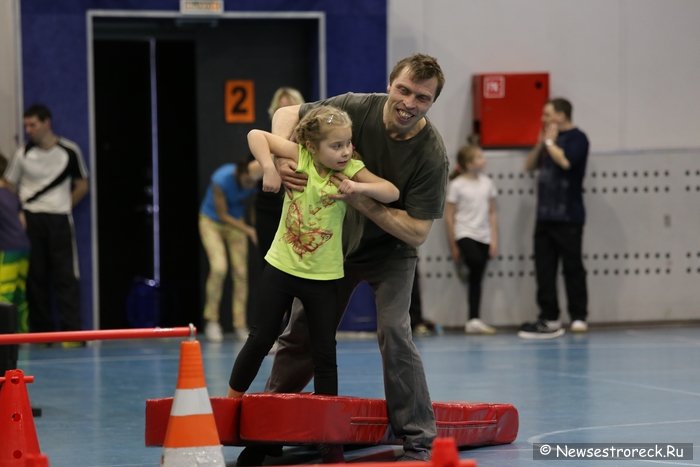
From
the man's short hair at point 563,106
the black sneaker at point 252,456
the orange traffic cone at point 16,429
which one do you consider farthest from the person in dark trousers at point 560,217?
the orange traffic cone at point 16,429

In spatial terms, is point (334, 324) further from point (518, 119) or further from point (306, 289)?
point (518, 119)

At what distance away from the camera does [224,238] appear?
12.2m

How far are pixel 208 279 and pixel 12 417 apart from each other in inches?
260

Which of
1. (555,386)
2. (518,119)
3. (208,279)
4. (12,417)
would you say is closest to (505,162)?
(518,119)

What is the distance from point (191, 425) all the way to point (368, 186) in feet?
4.53

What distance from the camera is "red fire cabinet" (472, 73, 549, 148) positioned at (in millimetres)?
12820

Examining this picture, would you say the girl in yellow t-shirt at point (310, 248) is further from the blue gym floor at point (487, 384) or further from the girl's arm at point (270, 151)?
the blue gym floor at point (487, 384)

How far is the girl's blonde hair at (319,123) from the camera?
5.68 metres

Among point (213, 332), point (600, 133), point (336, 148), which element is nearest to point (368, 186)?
point (336, 148)

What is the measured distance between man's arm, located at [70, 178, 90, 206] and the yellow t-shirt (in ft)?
21.0

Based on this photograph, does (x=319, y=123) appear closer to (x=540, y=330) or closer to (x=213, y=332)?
(x=213, y=332)

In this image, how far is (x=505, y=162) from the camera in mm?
13016

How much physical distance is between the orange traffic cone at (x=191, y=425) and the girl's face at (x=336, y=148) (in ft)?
3.76

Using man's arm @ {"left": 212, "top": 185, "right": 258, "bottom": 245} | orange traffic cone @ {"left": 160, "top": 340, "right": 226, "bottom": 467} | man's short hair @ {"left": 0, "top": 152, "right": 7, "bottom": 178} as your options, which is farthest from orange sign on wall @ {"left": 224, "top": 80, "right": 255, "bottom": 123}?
orange traffic cone @ {"left": 160, "top": 340, "right": 226, "bottom": 467}
